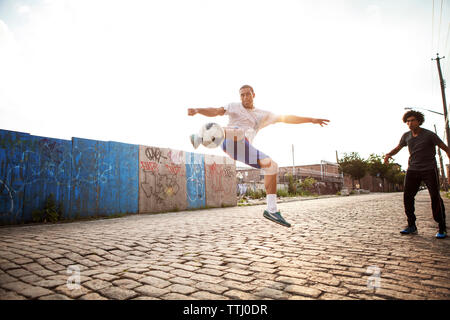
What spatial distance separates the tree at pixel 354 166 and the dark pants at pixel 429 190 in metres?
50.1

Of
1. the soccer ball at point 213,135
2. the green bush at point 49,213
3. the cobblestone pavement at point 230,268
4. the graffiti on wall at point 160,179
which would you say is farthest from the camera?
the graffiti on wall at point 160,179

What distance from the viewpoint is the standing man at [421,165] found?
14.0 ft

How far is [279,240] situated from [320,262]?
1387mm

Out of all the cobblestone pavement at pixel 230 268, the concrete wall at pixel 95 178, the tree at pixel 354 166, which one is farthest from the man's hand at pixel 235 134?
the tree at pixel 354 166

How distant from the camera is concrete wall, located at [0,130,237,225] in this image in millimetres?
7344

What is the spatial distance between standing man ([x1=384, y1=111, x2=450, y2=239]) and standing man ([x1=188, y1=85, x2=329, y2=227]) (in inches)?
75.1

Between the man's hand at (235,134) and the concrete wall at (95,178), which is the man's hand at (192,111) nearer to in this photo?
the man's hand at (235,134)

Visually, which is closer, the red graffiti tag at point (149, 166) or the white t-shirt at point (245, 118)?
the white t-shirt at point (245, 118)

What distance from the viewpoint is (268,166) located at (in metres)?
3.75

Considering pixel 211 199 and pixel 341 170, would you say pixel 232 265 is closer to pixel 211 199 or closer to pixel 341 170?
pixel 211 199

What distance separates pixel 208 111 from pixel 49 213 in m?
6.78

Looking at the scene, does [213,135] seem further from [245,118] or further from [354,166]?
[354,166]

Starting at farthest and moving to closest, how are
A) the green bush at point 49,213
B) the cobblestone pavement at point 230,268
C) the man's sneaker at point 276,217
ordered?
the green bush at point 49,213, the man's sneaker at point 276,217, the cobblestone pavement at point 230,268
